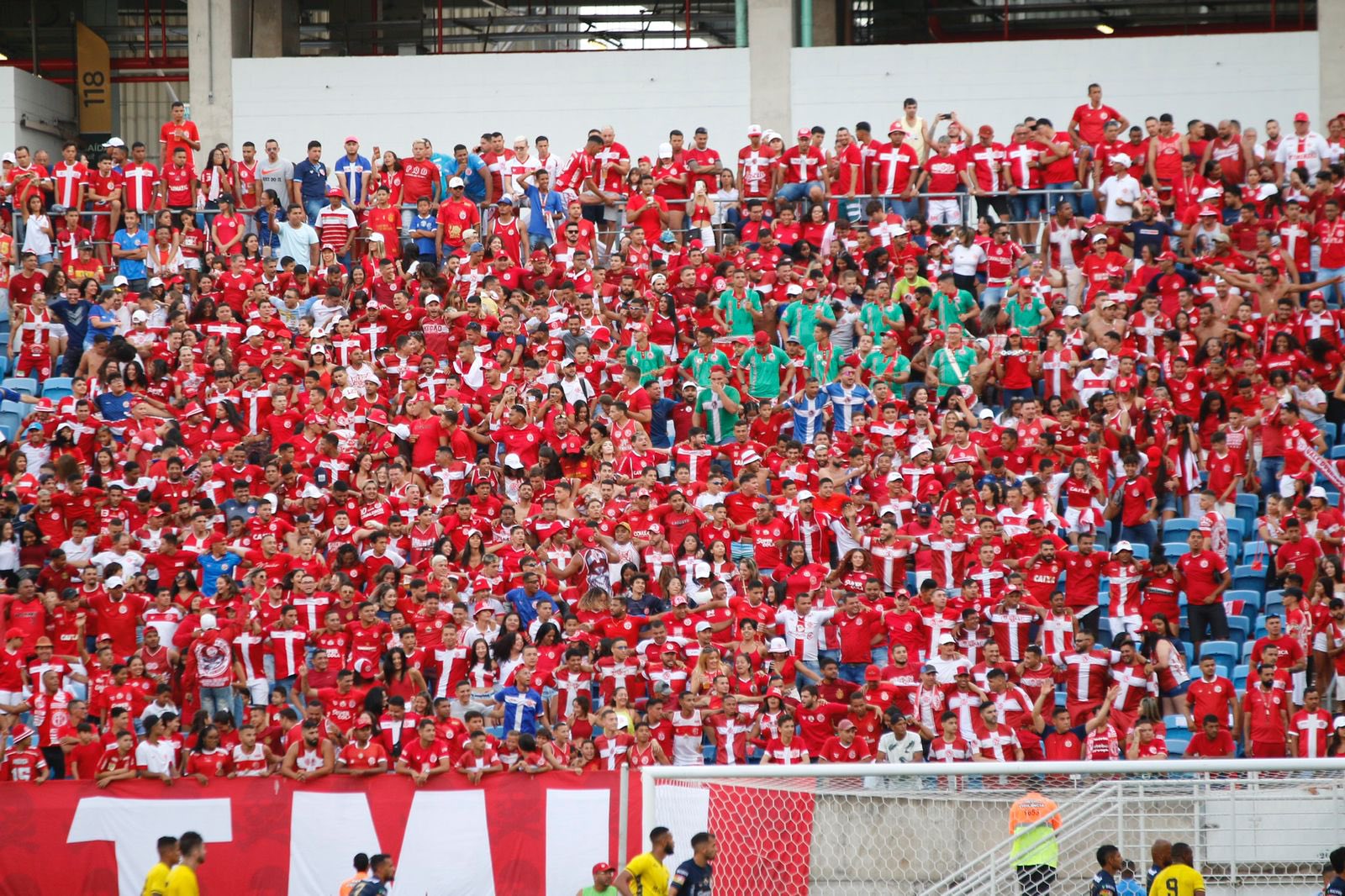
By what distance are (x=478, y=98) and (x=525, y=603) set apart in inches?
481

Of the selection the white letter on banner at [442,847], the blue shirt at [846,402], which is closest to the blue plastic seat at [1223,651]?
the blue shirt at [846,402]

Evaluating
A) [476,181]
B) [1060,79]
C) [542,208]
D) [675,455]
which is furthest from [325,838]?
[1060,79]

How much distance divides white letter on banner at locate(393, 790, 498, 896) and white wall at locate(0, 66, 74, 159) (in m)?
17.3

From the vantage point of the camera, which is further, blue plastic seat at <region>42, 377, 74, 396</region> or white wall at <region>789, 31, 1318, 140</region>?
white wall at <region>789, 31, 1318, 140</region>

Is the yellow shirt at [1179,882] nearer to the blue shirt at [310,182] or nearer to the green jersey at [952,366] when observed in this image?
the green jersey at [952,366]

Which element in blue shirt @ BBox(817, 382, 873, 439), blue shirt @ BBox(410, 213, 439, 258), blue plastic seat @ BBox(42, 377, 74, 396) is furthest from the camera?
blue shirt @ BBox(410, 213, 439, 258)

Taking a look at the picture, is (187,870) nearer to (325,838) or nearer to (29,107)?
(325,838)

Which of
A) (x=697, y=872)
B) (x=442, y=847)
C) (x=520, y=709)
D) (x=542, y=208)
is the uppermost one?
(x=542, y=208)

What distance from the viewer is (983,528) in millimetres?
17922

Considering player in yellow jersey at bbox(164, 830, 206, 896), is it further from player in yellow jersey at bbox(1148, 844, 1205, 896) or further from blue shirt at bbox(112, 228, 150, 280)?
blue shirt at bbox(112, 228, 150, 280)

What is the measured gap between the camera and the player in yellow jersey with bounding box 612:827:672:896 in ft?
38.5

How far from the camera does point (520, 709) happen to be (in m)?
16.6

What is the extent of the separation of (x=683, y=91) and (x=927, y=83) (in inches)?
144

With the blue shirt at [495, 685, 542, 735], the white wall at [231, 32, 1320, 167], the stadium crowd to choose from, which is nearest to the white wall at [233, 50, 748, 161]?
the white wall at [231, 32, 1320, 167]
